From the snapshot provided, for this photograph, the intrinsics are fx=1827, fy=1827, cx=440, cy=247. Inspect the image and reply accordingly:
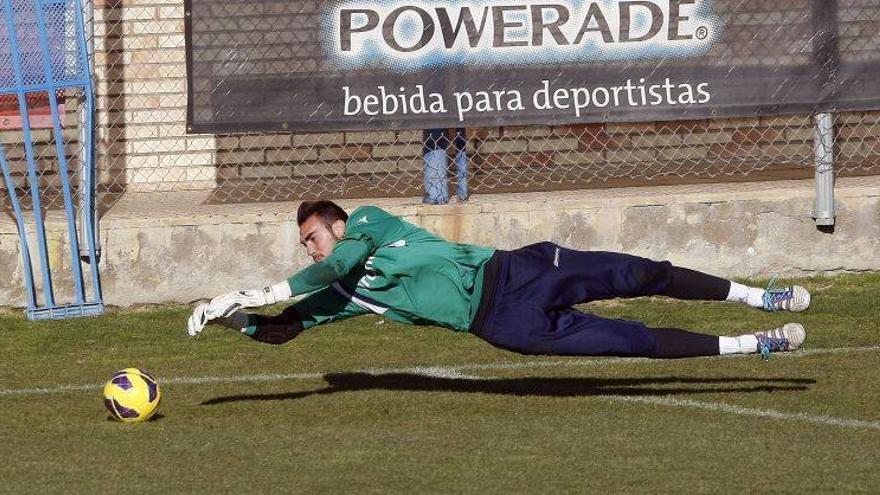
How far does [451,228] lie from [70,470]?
4.92m

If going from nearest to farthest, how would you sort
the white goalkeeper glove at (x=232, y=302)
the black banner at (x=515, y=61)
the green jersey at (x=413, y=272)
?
the white goalkeeper glove at (x=232, y=302), the green jersey at (x=413, y=272), the black banner at (x=515, y=61)

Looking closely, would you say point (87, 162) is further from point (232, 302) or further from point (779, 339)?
point (779, 339)

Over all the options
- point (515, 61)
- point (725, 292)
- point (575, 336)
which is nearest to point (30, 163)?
point (515, 61)

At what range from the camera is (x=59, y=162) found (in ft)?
38.8

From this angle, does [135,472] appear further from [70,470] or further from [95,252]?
[95,252]

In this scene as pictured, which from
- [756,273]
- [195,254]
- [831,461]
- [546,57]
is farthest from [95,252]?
[831,461]

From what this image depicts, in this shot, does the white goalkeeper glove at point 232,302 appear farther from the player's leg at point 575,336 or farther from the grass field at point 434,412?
the player's leg at point 575,336

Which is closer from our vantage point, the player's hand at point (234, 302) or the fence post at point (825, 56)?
the player's hand at point (234, 302)

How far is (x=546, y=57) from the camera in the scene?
39.2 feet

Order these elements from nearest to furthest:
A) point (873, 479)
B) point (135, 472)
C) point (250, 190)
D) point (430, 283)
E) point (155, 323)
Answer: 1. point (873, 479)
2. point (135, 472)
3. point (430, 283)
4. point (155, 323)
5. point (250, 190)

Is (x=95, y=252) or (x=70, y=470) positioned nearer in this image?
(x=70, y=470)

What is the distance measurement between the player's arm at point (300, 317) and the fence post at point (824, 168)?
4157mm

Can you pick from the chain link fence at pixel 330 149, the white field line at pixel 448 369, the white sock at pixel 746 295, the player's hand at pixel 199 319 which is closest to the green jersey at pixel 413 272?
the player's hand at pixel 199 319

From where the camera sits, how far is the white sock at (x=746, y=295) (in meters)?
9.26
